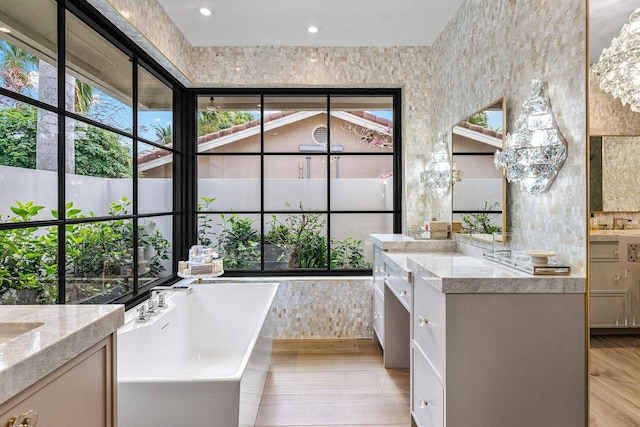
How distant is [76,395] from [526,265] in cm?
168

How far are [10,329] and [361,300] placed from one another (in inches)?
107

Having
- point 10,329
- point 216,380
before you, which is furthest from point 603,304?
point 10,329

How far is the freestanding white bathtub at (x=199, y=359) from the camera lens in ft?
4.79

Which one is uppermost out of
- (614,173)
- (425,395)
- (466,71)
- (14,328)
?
(466,71)

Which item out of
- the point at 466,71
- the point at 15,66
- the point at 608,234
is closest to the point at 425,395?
the point at 608,234

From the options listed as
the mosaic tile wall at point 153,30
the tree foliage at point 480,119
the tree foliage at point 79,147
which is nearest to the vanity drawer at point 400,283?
the tree foliage at point 480,119

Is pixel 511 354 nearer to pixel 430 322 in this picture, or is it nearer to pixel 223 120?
pixel 430 322

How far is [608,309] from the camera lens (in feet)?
4.58

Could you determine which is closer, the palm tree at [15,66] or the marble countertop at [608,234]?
the marble countertop at [608,234]

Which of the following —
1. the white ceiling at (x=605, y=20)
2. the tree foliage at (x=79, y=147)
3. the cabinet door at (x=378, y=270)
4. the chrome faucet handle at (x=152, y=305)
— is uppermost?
the white ceiling at (x=605, y=20)

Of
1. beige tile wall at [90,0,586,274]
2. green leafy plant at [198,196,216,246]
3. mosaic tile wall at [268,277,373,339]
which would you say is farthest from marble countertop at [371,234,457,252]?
green leafy plant at [198,196,216,246]

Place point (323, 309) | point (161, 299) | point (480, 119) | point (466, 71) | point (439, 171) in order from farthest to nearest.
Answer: point (323, 309)
point (439, 171)
point (466, 71)
point (161, 299)
point (480, 119)

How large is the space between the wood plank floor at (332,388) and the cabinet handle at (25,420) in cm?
159

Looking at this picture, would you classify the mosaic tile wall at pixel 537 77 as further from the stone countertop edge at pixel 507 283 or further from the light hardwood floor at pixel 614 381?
the light hardwood floor at pixel 614 381
